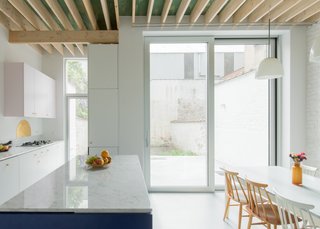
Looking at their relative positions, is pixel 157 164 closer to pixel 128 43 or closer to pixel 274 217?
pixel 128 43

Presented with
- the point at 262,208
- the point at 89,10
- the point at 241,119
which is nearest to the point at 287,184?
the point at 262,208

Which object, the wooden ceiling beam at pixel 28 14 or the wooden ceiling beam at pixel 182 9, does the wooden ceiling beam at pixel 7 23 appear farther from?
the wooden ceiling beam at pixel 182 9

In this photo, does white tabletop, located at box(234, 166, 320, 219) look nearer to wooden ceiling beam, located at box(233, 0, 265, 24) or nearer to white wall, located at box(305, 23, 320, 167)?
white wall, located at box(305, 23, 320, 167)

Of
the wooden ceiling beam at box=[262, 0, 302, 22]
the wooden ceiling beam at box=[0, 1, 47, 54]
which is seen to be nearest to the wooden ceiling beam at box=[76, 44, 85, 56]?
the wooden ceiling beam at box=[0, 1, 47, 54]

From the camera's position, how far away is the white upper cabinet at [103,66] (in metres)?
4.77

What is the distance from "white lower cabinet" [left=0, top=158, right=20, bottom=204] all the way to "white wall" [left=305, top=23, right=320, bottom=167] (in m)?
4.87

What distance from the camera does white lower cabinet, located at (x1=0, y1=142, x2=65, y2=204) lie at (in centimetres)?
383

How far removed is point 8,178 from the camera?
3.91m

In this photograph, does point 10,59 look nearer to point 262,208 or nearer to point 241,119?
point 241,119

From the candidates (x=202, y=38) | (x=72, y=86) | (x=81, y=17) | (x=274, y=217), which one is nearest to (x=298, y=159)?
(x=274, y=217)

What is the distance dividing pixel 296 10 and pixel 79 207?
441 centimetres

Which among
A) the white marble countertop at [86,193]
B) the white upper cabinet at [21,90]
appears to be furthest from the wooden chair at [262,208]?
the white upper cabinet at [21,90]

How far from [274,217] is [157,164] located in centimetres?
282

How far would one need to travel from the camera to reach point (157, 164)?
5.31m
